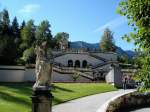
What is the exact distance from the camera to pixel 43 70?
1709cm

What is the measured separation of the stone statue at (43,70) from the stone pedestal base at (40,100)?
27cm

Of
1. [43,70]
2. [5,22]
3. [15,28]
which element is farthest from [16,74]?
[15,28]

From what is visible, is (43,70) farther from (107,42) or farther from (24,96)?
(107,42)

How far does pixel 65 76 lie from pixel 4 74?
44.4 feet

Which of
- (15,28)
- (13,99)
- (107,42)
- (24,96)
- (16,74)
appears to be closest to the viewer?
(13,99)

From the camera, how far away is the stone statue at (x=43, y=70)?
56.0ft

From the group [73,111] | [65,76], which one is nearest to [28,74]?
[65,76]

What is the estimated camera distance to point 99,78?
2352 inches

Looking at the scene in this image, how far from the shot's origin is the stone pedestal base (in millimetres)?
17094

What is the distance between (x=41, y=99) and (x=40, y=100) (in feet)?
0.21

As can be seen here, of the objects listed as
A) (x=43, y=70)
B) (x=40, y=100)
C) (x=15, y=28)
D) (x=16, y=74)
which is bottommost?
(x=40, y=100)

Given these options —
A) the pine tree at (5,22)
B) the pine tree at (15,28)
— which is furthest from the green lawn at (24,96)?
the pine tree at (15,28)

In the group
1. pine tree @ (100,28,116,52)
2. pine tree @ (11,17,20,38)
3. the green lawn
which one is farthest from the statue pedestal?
pine tree @ (100,28,116,52)

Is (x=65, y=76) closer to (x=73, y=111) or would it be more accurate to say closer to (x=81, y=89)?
(x=81, y=89)
